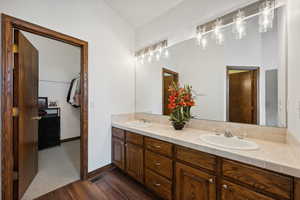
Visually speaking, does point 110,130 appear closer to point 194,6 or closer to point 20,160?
point 20,160

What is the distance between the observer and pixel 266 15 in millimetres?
1329

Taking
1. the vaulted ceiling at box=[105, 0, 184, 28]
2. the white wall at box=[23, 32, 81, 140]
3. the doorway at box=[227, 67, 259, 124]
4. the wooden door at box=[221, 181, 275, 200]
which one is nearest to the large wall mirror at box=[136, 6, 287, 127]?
the doorway at box=[227, 67, 259, 124]

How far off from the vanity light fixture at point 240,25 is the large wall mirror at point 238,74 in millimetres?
39

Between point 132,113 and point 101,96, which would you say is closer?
point 101,96

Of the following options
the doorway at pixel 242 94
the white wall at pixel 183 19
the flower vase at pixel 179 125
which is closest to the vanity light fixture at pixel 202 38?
the white wall at pixel 183 19

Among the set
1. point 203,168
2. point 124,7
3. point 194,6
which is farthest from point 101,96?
point 194,6

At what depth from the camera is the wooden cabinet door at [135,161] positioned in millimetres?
1789

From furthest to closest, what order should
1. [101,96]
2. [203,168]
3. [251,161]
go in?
1. [101,96]
2. [203,168]
3. [251,161]

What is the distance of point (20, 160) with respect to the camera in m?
1.56

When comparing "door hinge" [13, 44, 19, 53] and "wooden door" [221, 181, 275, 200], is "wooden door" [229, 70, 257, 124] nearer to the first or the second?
"wooden door" [221, 181, 275, 200]

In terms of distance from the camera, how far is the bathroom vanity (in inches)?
34.4

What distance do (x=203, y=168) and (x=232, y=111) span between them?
2.66 ft

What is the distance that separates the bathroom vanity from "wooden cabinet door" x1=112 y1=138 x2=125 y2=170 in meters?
0.03

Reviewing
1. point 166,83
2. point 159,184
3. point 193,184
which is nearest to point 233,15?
point 166,83
